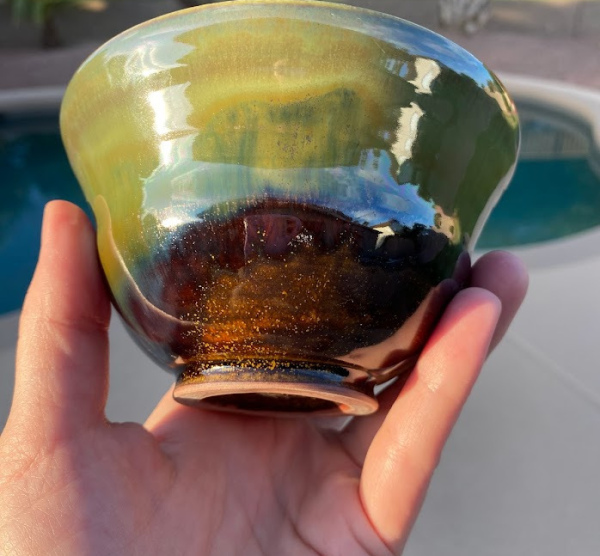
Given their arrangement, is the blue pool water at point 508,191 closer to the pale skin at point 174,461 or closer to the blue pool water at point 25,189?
the blue pool water at point 25,189

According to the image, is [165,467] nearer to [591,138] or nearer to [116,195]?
[116,195]

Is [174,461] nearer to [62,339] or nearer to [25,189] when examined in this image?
[62,339]

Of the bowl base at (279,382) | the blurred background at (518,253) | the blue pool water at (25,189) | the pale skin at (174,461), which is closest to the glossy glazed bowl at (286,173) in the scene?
the bowl base at (279,382)

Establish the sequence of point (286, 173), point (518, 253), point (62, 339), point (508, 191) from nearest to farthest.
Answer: point (286, 173) → point (62, 339) → point (518, 253) → point (508, 191)

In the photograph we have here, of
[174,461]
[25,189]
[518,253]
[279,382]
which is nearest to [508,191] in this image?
[518,253]

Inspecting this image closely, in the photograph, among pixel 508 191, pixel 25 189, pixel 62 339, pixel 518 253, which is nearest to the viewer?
pixel 62 339

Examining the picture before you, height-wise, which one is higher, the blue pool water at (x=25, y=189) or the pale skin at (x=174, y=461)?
the pale skin at (x=174, y=461)
